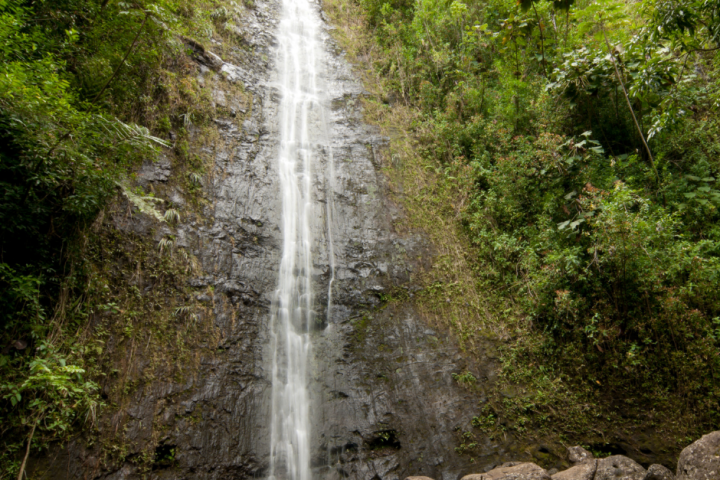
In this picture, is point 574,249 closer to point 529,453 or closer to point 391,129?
point 529,453

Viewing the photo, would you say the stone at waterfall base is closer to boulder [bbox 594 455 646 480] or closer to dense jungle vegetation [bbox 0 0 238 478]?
boulder [bbox 594 455 646 480]

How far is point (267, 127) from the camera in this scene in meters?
9.61

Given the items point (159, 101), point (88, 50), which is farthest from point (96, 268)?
point (159, 101)

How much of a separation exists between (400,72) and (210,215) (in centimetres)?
776

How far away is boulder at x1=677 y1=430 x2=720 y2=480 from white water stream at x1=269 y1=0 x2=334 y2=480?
192 inches

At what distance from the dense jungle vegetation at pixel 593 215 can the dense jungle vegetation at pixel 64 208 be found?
17.0ft

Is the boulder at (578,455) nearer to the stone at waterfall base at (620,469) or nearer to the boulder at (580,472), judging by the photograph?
the stone at waterfall base at (620,469)

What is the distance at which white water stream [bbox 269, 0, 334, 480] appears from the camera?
19.2ft

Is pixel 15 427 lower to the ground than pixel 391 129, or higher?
lower

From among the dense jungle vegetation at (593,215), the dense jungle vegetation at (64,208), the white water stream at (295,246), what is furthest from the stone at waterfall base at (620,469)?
the dense jungle vegetation at (64,208)

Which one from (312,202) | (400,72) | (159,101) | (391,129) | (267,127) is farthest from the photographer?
(400,72)

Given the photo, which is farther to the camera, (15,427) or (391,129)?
(391,129)

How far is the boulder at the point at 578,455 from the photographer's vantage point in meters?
5.15

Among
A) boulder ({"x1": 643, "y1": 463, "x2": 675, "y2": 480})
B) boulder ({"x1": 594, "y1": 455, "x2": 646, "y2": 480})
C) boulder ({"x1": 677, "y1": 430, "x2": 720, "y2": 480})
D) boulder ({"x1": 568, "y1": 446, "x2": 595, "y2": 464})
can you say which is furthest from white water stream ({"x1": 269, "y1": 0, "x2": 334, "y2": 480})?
boulder ({"x1": 677, "y1": 430, "x2": 720, "y2": 480})
